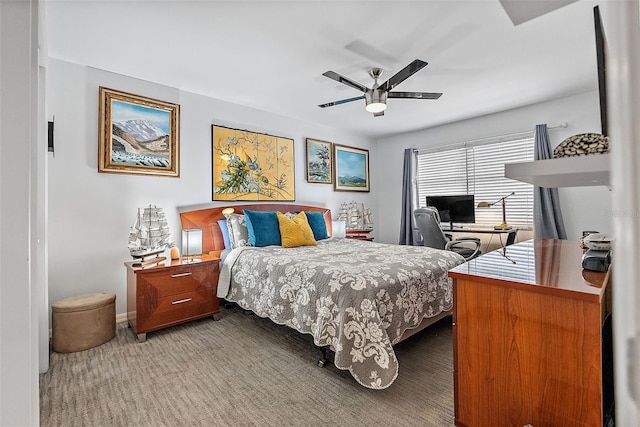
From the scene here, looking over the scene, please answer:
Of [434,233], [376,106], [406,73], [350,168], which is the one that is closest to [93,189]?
[376,106]

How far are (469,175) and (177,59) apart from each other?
14.4ft

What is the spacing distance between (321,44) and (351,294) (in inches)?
81.4

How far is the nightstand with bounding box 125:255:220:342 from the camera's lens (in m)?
2.64

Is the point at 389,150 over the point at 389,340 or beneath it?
over

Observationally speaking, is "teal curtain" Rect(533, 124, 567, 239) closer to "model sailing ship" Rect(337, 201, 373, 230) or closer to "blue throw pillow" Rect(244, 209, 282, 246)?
"model sailing ship" Rect(337, 201, 373, 230)

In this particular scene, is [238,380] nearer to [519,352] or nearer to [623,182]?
[519,352]

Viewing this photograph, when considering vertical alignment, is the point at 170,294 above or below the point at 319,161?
below

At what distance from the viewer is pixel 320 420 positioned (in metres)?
1.66

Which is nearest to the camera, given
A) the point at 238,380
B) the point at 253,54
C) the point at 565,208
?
the point at 238,380

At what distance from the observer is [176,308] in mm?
2832

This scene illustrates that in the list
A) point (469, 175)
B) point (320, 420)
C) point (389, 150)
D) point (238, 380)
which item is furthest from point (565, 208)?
point (238, 380)

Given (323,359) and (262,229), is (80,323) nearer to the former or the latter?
(262,229)

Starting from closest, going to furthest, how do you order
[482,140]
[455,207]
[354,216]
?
[482,140] → [455,207] → [354,216]

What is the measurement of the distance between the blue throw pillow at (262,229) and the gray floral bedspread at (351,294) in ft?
0.93
